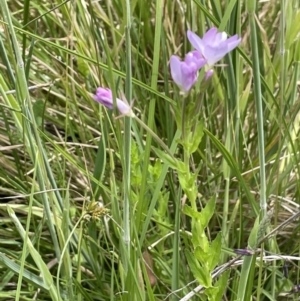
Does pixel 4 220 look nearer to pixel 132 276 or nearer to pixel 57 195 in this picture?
pixel 57 195

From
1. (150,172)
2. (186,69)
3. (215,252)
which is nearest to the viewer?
(186,69)

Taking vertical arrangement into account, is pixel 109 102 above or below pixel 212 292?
above

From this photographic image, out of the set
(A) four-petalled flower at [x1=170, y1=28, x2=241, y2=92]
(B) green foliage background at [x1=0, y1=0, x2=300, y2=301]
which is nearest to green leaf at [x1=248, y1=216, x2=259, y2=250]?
(B) green foliage background at [x1=0, y1=0, x2=300, y2=301]

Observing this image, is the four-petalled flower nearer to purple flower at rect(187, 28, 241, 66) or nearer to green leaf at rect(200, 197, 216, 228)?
purple flower at rect(187, 28, 241, 66)

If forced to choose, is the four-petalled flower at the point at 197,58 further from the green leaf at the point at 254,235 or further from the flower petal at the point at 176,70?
the green leaf at the point at 254,235

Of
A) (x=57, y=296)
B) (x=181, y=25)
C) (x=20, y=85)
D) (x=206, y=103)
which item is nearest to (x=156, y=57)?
(x=20, y=85)

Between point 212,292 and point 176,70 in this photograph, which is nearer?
point 176,70

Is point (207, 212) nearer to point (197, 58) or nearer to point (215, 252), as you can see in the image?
point (215, 252)

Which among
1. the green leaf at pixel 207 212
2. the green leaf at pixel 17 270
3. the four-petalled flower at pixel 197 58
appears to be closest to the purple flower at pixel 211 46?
the four-petalled flower at pixel 197 58

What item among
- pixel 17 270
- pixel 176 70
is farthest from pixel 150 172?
pixel 176 70
